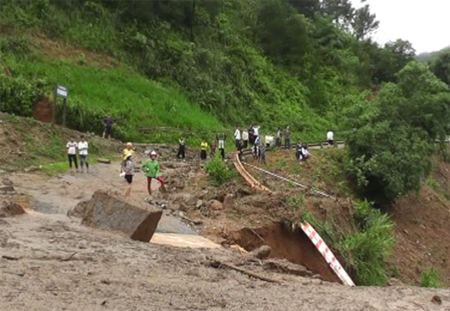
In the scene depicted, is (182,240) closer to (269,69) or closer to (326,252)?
(326,252)

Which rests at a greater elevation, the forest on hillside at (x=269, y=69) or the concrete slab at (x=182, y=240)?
the forest on hillside at (x=269, y=69)

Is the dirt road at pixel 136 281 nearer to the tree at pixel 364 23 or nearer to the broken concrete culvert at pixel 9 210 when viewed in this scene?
the broken concrete culvert at pixel 9 210

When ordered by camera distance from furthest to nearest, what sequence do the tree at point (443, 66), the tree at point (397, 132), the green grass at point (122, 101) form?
the tree at point (443, 66) < the green grass at point (122, 101) < the tree at point (397, 132)

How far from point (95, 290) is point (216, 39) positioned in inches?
1765

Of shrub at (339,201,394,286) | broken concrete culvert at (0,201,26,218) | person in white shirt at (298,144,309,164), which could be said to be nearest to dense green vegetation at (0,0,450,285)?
shrub at (339,201,394,286)

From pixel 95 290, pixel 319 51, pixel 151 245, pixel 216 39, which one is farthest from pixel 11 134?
pixel 319 51

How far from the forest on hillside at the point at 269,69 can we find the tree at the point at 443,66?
0.20 metres

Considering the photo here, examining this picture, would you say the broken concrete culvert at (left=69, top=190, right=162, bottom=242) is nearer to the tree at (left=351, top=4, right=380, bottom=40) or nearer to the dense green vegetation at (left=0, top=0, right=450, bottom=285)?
the dense green vegetation at (left=0, top=0, right=450, bottom=285)

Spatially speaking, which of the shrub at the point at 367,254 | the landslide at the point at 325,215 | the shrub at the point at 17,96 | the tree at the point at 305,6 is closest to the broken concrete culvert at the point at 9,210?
the landslide at the point at 325,215

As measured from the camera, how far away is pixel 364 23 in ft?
287

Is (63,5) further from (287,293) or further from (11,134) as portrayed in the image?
(287,293)

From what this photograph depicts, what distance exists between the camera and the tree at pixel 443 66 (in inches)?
2790

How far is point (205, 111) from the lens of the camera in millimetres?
40219

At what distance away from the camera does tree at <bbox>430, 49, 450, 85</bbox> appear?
7088cm
